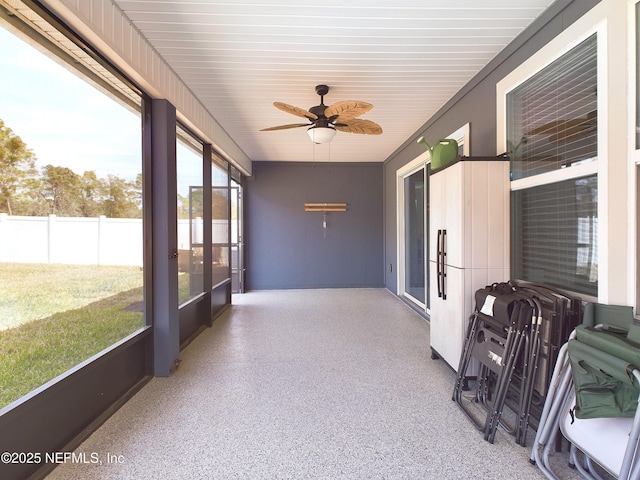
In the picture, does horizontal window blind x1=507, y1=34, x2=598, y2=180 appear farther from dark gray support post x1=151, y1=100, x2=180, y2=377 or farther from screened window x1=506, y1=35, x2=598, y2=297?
dark gray support post x1=151, y1=100, x2=180, y2=377

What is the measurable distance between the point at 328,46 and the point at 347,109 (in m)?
0.51

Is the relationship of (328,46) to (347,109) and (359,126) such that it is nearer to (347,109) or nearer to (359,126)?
(347,109)

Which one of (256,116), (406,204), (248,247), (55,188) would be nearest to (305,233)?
(248,247)

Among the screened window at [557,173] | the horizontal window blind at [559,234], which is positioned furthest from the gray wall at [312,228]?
the horizontal window blind at [559,234]

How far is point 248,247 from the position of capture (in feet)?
23.0

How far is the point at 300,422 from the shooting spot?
2.16 meters

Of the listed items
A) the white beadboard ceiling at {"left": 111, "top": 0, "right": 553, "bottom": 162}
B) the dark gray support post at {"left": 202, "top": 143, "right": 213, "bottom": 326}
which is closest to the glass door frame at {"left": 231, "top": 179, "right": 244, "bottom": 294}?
the dark gray support post at {"left": 202, "top": 143, "right": 213, "bottom": 326}

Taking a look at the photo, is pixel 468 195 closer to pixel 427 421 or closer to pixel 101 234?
pixel 427 421

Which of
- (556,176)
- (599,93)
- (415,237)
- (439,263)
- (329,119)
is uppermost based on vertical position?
(329,119)

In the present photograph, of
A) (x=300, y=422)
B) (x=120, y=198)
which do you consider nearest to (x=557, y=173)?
(x=300, y=422)

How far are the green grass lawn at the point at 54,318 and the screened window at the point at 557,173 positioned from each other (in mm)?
3095

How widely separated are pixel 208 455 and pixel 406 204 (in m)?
5.02

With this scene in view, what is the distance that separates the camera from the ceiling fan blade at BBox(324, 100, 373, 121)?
2.79m

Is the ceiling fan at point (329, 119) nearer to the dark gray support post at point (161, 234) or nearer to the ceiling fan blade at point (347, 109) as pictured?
the ceiling fan blade at point (347, 109)
